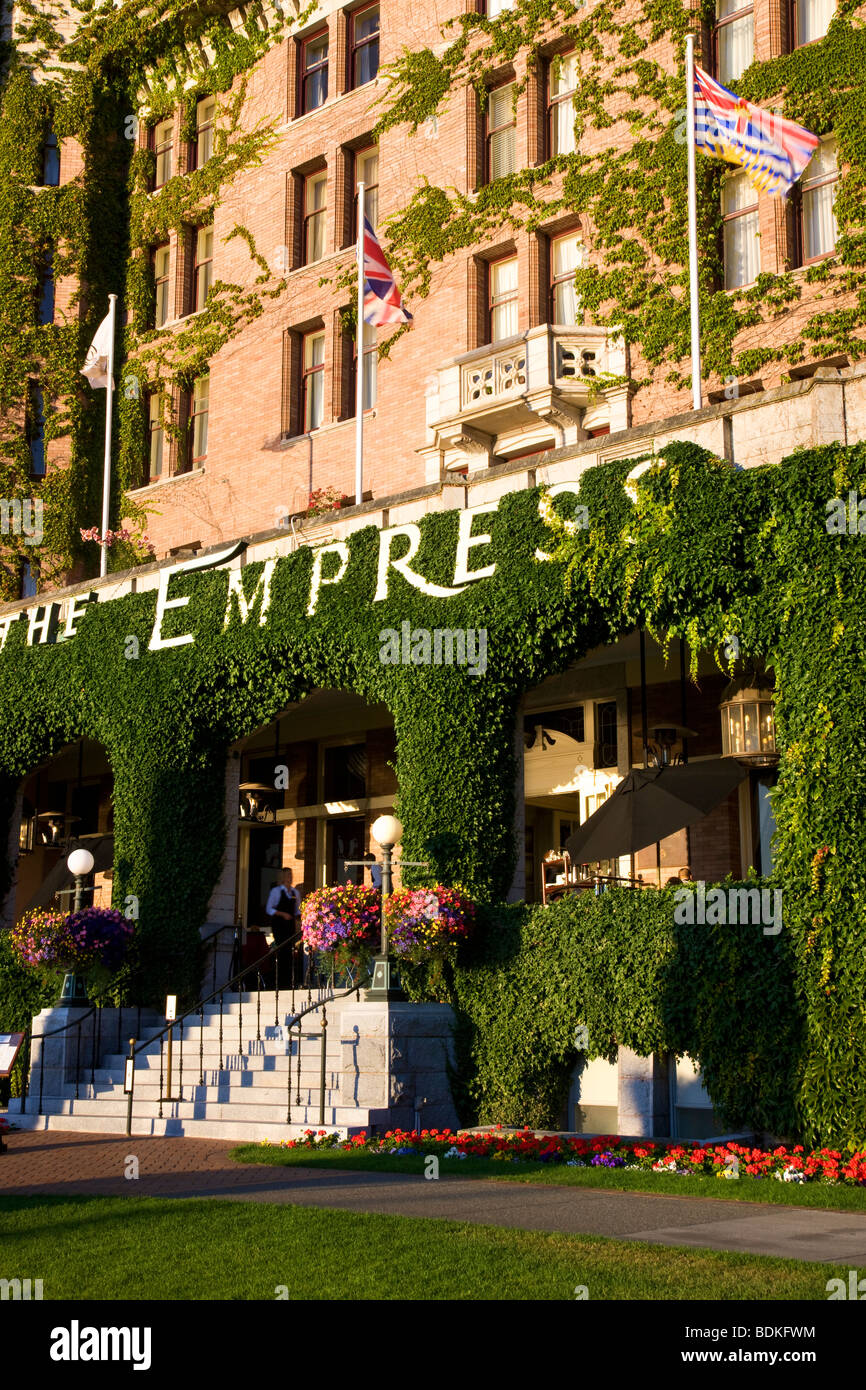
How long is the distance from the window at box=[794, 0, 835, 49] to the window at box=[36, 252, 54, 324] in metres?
18.4

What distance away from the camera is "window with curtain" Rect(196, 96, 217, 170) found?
110 feet

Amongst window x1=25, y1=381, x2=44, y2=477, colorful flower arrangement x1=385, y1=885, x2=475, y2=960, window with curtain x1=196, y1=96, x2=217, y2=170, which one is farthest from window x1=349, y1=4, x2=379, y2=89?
colorful flower arrangement x1=385, y1=885, x2=475, y2=960

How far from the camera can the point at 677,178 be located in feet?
79.6

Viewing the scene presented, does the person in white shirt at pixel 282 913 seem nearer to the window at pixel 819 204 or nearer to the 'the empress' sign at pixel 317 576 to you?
the 'the empress' sign at pixel 317 576

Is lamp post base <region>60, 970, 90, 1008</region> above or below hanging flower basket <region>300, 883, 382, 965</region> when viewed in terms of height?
below

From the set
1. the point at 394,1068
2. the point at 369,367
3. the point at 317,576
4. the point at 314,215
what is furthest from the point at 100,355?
the point at 394,1068

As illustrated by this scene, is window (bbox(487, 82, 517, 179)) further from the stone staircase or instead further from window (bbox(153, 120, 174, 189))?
the stone staircase

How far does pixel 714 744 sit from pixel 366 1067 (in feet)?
28.3

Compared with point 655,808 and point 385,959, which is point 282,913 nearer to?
point 385,959

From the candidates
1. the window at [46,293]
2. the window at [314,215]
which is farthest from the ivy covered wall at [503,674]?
the window at [46,293]

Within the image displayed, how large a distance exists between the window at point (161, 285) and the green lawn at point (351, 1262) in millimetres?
26871

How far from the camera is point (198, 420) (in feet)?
107

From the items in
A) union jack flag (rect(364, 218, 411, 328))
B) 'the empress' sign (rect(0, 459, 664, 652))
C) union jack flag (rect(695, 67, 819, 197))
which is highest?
union jack flag (rect(364, 218, 411, 328))
